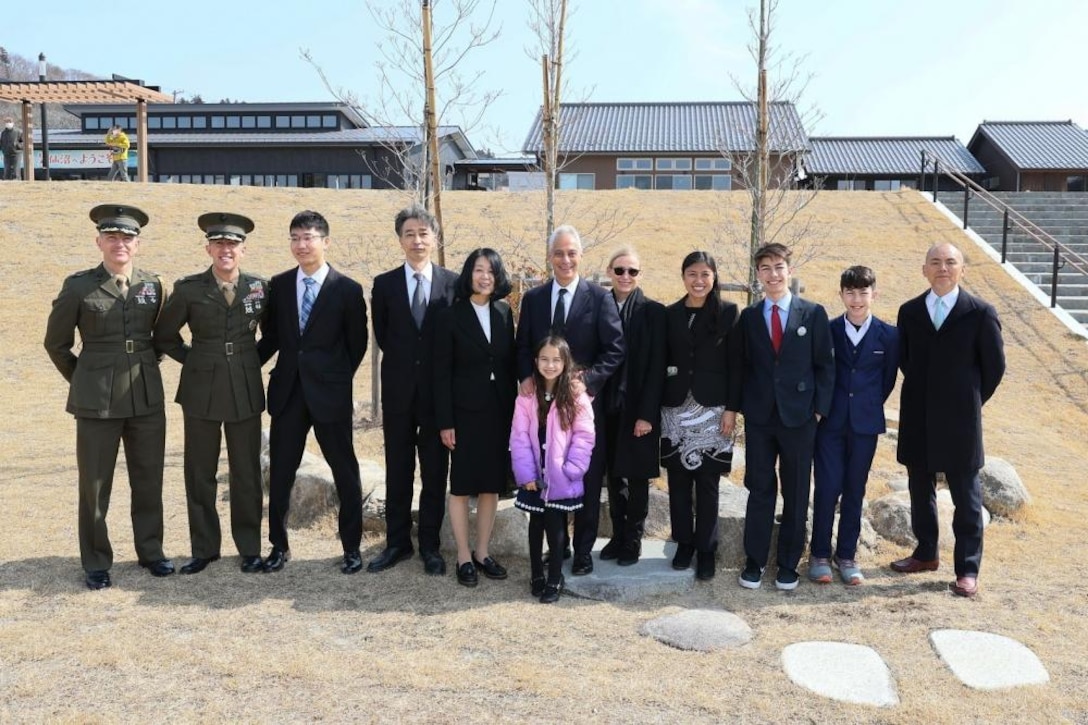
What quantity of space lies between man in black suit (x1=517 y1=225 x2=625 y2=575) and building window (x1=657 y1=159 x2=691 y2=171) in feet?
61.6

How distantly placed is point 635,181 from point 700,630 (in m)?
19.7

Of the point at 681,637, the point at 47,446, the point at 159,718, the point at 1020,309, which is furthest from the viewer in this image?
the point at 1020,309

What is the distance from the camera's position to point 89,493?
4.55m

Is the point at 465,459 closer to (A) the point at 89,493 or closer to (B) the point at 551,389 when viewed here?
(B) the point at 551,389

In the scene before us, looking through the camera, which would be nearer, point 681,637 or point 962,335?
point 681,637

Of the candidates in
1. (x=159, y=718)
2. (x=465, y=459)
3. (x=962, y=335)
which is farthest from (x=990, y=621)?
(x=159, y=718)

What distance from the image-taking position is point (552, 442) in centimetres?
430

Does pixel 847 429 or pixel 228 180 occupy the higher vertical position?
pixel 228 180

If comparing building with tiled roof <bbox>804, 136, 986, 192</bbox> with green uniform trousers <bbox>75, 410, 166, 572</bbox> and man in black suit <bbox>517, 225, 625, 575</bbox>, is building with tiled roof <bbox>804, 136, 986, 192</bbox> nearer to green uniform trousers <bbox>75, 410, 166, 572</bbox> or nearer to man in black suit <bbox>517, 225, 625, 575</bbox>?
man in black suit <bbox>517, 225, 625, 575</bbox>

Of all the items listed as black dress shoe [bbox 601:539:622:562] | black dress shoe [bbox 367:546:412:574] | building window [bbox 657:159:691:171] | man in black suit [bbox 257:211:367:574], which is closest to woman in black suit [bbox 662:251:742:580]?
black dress shoe [bbox 601:539:622:562]

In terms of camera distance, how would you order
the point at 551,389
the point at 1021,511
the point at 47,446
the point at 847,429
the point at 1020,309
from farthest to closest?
the point at 1020,309, the point at 47,446, the point at 1021,511, the point at 847,429, the point at 551,389

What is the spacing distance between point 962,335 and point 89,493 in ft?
15.1

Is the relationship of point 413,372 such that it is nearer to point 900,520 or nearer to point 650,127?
point 900,520

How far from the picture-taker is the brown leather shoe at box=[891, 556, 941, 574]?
15.9 feet
